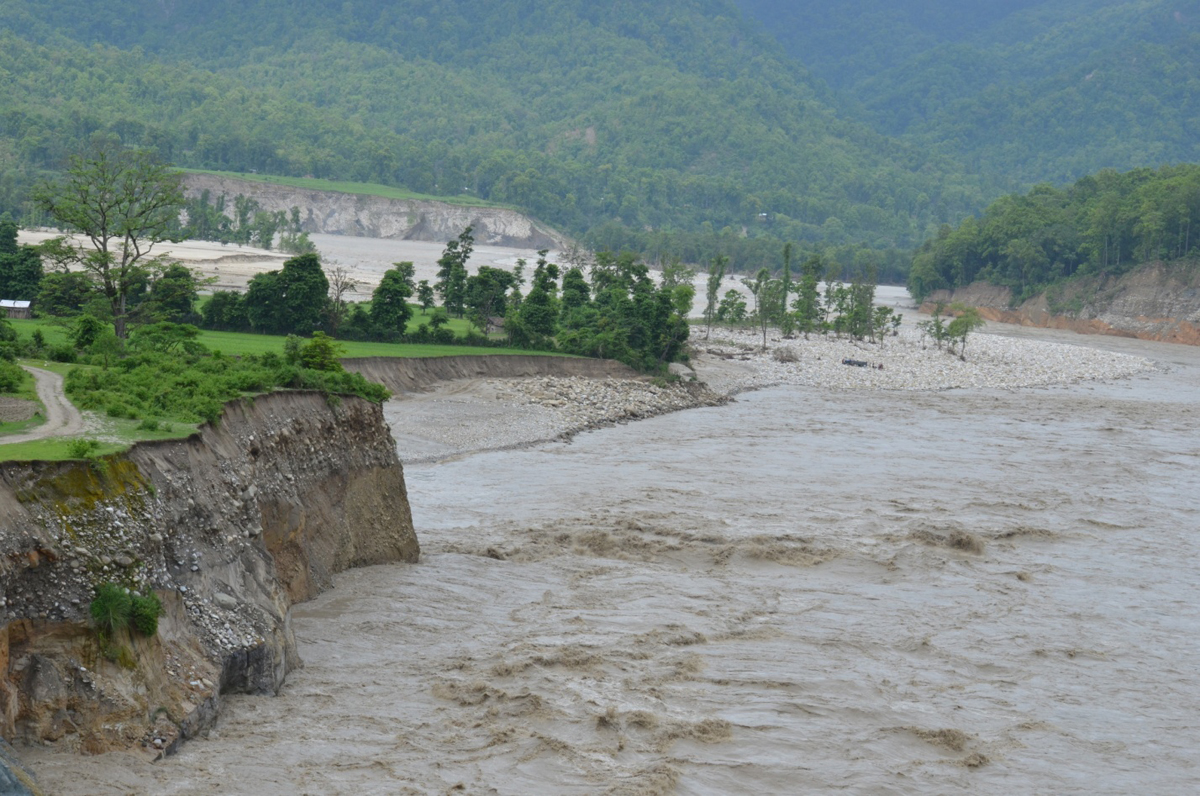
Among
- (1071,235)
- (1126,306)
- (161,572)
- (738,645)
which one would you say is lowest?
(738,645)

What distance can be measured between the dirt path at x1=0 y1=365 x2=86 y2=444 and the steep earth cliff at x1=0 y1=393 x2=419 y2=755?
1.51 m

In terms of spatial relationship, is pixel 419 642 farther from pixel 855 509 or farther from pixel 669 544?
pixel 855 509

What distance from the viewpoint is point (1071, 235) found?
14638 centimetres

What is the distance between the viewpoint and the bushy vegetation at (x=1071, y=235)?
12800cm

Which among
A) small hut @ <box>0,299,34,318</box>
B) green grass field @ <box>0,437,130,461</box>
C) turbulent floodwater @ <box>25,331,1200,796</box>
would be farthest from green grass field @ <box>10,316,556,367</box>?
green grass field @ <box>0,437,130,461</box>

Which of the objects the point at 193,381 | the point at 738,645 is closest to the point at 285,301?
the point at 193,381

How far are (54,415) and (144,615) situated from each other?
604cm

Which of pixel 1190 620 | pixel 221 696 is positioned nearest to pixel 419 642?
pixel 221 696

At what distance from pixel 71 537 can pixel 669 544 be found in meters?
17.8

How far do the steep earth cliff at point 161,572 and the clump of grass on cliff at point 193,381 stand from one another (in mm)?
492

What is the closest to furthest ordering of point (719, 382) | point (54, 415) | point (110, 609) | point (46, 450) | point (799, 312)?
point (110, 609)
point (46, 450)
point (54, 415)
point (719, 382)
point (799, 312)

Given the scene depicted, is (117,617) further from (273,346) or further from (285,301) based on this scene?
(285,301)

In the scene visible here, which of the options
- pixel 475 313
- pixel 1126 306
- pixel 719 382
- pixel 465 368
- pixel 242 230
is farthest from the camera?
pixel 242 230

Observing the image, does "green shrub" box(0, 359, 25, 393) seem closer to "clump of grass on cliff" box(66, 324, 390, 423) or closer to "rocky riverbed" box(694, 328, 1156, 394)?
"clump of grass on cliff" box(66, 324, 390, 423)
